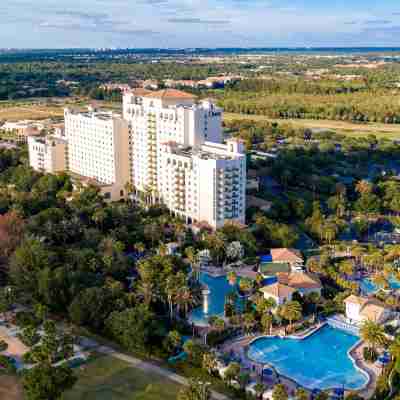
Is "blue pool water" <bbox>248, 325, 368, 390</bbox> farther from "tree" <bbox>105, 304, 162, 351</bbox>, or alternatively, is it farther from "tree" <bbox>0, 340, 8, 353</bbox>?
"tree" <bbox>0, 340, 8, 353</bbox>

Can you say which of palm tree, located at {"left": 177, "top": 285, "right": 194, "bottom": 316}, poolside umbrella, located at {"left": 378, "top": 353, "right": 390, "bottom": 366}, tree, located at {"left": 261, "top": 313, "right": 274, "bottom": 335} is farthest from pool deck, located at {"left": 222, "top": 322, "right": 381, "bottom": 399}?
palm tree, located at {"left": 177, "top": 285, "right": 194, "bottom": 316}

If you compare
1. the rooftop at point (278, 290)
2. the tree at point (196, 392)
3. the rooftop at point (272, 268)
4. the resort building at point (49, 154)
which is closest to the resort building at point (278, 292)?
the rooftop at point (278, 290)

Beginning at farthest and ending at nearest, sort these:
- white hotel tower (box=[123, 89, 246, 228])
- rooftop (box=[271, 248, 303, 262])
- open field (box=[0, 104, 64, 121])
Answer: open field (box=[0, 104, 64, 121]), white hotel tower (box=[123, 89, 246, 228]), rooftop (box=[271, 248, 303, 262])

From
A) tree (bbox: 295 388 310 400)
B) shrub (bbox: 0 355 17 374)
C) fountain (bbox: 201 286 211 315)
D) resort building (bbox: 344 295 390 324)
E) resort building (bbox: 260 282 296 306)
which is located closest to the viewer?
tree (bbox: 295 388 310 400)

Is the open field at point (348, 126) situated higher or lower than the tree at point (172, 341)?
higher

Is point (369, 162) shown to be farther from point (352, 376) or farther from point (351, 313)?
point (352, 376)

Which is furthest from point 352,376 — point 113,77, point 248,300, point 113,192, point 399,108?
point 113,77

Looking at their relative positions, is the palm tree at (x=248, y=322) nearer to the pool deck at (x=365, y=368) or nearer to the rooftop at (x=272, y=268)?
the pool deck at (x=365, y=368)
